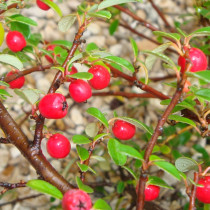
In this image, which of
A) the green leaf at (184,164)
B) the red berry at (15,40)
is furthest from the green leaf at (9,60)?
the green leaf at (184,164)

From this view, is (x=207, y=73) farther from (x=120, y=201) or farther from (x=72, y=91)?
(x=120, y=201)

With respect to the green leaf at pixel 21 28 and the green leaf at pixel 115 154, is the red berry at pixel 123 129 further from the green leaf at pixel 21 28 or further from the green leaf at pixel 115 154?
the green leaf at pixel 21 28

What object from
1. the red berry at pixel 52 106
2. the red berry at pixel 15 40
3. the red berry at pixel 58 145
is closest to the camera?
the red berry at pixel 52 106

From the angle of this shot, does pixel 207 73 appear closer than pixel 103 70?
Yes

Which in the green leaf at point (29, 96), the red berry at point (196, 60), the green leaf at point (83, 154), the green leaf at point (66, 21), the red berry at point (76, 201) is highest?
the green leaf at point (66, 21)

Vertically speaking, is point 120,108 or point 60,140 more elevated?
point 60,140

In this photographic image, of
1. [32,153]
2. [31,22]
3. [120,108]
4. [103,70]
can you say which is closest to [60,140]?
[32,153]

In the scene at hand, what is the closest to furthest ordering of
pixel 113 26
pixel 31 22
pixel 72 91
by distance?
pixel 72 91, pixel 31 22, pixel 113 26
